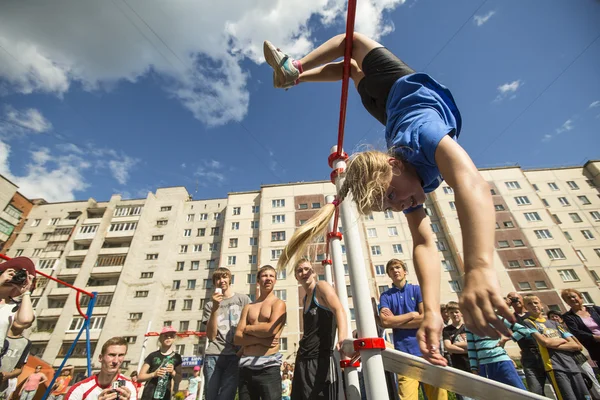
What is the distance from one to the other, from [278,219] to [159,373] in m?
26.9

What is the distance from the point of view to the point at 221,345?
132 inches

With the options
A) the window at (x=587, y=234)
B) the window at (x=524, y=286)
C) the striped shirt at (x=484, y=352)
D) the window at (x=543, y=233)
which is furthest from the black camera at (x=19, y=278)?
the window at (x=587, y=234)

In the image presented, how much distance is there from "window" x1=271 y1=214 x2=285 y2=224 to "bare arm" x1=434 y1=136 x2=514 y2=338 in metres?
30.0

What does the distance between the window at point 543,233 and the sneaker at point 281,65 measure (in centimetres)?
3548

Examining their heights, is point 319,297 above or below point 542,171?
below

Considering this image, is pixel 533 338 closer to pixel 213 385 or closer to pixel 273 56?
pixel 213 385

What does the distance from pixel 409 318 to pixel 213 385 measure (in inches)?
93.7

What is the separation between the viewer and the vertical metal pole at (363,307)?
4.85 feet

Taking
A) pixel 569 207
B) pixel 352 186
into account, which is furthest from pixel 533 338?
pixel 569 207

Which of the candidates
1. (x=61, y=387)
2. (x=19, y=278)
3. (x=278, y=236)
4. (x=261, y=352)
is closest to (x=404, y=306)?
(x=261, y=352)

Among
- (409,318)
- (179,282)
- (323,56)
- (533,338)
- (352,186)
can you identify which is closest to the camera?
(352,186)

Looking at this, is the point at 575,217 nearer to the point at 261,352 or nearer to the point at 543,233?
the point at 543,233

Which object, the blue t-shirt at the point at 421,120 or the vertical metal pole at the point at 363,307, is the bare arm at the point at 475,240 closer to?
the blue t-shirt at the point at 421,120

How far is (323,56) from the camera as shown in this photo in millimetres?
2039
